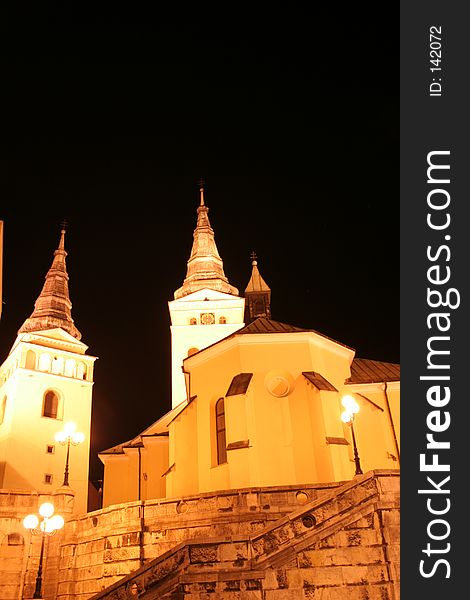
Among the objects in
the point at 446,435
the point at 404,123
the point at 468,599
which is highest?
the point at 404,123

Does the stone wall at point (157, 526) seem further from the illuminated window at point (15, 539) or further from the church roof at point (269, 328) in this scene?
the church roof at point (269, 328)

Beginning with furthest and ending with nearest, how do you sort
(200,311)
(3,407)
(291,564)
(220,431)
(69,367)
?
(69,367) < (200,311) < (3,407) < (220,431) < (291,564)

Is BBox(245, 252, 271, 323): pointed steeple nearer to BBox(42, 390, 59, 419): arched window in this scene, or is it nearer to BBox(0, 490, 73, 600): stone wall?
BBox(0, 490, 73, 600): stone wall

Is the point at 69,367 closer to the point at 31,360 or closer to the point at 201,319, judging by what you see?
the point at 31,360

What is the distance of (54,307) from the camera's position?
50.8m

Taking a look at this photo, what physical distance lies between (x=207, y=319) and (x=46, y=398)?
1494cm

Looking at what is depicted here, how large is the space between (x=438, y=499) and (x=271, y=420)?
516 inches

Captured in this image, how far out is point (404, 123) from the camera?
42.1ft

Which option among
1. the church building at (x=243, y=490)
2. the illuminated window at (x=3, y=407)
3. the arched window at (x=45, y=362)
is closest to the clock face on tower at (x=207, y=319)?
the church building at (x=243, y=490)

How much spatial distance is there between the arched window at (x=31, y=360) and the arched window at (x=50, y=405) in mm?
2524

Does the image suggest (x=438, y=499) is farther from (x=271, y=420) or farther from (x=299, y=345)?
(x=299, y=345)

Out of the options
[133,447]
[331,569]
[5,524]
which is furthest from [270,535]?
[133,447]

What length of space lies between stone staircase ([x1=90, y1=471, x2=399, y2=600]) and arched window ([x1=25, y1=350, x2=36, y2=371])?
3723 centimetres

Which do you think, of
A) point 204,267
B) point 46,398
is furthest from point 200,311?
point 46,398
